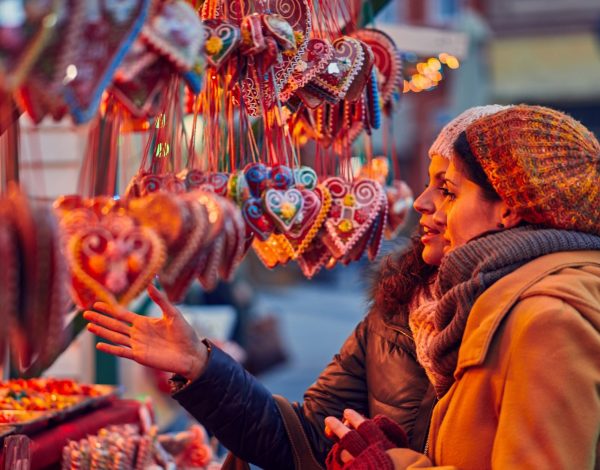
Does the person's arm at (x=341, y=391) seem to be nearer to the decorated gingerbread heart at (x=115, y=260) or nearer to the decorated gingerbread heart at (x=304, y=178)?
the decorated gingerbread heart at (x=304, y=178)

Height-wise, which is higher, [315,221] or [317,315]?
[315,221]

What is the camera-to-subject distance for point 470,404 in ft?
5.05

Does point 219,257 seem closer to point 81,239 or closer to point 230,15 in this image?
point 81,239

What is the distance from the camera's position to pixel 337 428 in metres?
1.77

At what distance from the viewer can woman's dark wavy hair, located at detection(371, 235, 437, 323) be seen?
2039 mm

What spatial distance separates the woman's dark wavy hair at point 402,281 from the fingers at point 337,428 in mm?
360

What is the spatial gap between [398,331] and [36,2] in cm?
119

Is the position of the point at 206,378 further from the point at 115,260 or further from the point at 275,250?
the point at 115,260

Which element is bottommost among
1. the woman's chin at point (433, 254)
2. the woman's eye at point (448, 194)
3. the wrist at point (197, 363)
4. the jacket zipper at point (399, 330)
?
the wrist at point (197, 363)

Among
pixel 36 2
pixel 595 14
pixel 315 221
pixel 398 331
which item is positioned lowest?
pixel 398 331

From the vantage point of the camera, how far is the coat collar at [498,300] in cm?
152

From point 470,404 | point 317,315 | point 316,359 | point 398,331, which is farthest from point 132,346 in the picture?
point 317,315

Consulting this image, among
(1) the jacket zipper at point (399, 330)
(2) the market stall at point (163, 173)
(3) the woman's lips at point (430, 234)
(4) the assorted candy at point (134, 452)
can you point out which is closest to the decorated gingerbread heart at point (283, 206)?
(2) the market stall at point (163, 173)

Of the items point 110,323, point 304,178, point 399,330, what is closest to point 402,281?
point 399,330
